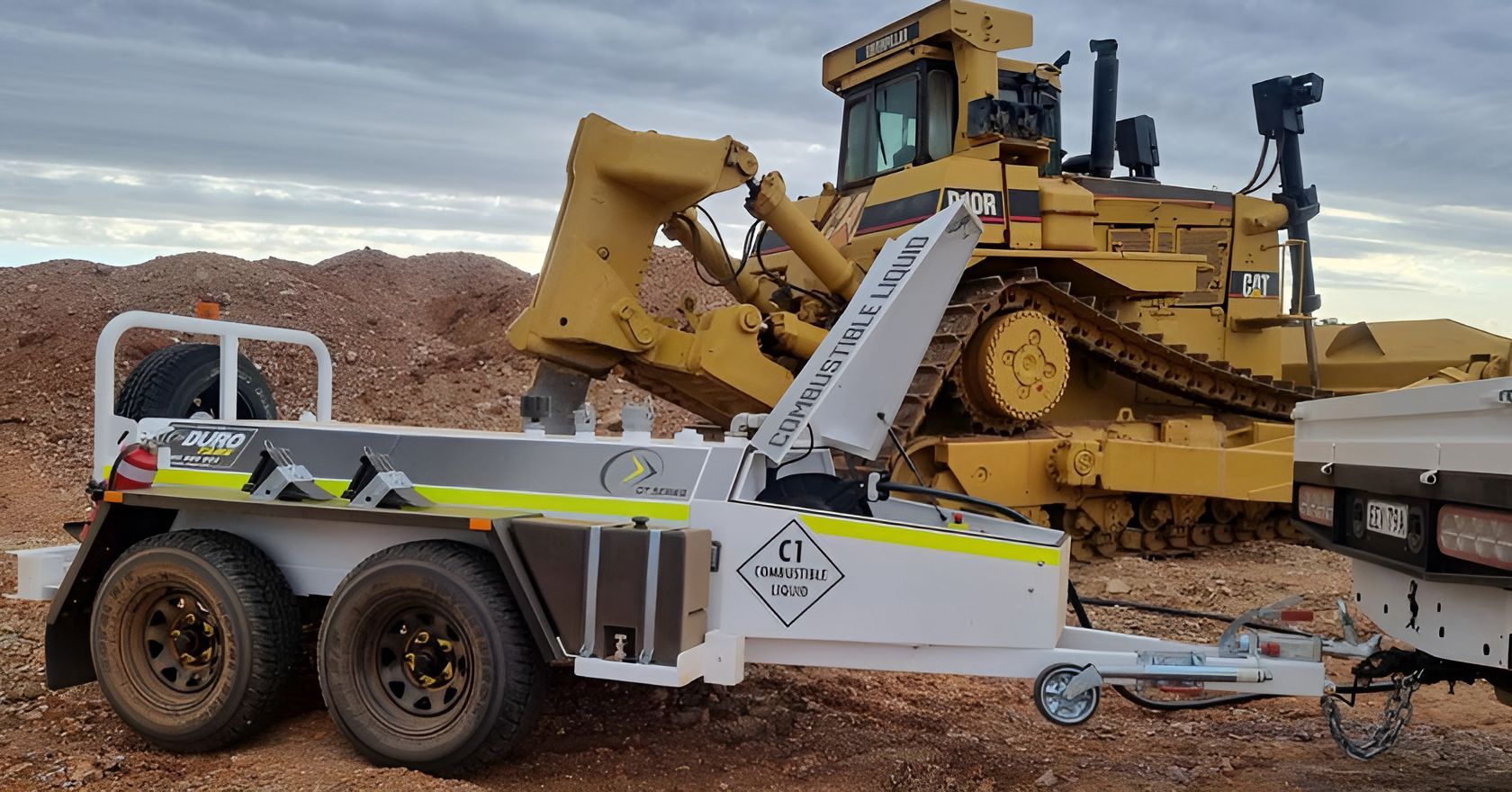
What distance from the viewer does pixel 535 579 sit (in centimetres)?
416

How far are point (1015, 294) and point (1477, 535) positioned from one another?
588cm

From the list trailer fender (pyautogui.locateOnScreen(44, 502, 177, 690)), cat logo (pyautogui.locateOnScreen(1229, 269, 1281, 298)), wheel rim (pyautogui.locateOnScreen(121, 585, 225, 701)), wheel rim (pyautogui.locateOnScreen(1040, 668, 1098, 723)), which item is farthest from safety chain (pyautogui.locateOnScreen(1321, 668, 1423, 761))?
cat logo (pyautogui.locateOnScreen(1229, 269, 1281, 298))

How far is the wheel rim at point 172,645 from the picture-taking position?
15.2ft

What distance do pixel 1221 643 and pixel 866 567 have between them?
1.25 m

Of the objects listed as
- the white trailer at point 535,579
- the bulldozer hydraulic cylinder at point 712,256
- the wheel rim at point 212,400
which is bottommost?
the white trailer at point 535,579

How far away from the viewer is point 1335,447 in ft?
14.9

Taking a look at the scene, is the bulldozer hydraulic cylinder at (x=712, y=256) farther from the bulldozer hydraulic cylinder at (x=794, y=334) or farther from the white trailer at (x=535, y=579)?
the white trailer at (x=535, y=579)

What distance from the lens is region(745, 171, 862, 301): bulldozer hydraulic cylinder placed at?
825cm

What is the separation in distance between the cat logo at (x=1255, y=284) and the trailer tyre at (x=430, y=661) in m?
9.01

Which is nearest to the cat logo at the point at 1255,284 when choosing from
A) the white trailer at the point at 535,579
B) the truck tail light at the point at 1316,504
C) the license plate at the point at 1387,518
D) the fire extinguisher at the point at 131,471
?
the truck tail light at the point at 1316,504

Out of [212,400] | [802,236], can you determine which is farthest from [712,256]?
[212,400]

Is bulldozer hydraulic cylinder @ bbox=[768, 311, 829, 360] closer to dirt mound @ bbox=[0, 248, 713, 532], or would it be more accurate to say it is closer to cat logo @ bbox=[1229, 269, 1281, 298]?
cat logo @ bbox=[1229, 269, 1281, 298]

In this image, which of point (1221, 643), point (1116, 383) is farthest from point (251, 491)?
point (1116, 383)

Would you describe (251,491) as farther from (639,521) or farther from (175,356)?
(639,521)
